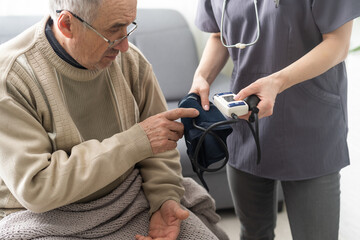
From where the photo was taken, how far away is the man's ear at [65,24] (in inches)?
38.8

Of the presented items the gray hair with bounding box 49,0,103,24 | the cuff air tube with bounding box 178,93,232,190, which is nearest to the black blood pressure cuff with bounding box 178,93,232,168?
the cuff air tube with bounding box 178,93,232,190

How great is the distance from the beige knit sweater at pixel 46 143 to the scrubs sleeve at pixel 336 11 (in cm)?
55

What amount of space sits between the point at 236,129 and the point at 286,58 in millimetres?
282

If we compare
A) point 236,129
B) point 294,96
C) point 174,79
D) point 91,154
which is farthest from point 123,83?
point 174,79

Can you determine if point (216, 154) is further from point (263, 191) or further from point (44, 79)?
point (44, 79)

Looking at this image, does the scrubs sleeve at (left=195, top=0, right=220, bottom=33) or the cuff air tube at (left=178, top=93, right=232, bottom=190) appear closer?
the cuff air tube at (left=178, top=93, right=232, bottom=190)

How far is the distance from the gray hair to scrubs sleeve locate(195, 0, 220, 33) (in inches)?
18.5

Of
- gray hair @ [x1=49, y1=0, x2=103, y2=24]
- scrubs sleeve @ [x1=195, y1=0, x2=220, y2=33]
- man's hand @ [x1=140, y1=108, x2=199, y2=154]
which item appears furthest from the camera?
scrubs sleeve @ [x1=195, y1=0, x2=220, y2=33]

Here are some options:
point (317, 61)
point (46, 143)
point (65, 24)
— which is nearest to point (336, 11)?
point (317, 61)

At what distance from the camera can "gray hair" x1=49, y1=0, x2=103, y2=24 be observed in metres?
0.96

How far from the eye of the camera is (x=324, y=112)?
1.16 m

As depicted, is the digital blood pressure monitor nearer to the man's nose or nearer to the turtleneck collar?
the man's nose

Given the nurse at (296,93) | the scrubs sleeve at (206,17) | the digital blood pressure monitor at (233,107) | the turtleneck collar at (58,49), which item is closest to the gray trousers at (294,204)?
the nurse at (296,93)

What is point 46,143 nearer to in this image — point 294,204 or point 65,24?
point 65,24
